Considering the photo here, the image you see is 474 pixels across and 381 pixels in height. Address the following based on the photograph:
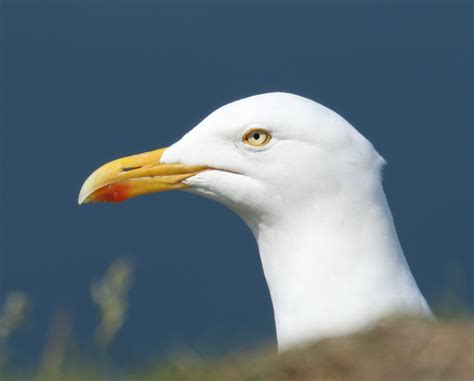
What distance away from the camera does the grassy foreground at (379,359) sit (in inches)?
211

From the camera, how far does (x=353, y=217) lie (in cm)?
777

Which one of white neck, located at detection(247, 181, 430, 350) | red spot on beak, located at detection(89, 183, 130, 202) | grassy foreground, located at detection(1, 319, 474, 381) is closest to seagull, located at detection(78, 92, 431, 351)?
white neck, located at detection(247, 181, 430, 350)

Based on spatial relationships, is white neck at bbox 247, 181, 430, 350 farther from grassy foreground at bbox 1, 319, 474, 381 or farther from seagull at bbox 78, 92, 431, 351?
grassy foreground at bbox 1, 319, 474, 381

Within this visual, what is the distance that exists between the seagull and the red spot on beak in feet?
0.72

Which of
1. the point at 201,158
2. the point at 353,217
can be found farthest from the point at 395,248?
the point at 201,158

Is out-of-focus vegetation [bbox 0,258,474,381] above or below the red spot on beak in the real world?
below

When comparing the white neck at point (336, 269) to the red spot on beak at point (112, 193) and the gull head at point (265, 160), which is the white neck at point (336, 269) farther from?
the red spot on beak at point (112, 193)

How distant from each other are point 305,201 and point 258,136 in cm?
51

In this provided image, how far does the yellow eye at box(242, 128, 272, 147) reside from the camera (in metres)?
8.09

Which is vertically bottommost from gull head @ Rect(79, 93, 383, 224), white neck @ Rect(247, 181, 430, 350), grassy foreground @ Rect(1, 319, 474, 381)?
grassy foreground @ Rect(1, 319, 474, 381)

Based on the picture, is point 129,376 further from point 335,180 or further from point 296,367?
point 335,180

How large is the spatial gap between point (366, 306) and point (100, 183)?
203 cm

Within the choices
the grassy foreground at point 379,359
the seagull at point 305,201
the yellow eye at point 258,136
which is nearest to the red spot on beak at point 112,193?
the seagull at point 305,201

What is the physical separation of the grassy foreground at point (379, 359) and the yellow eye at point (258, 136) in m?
2.27
